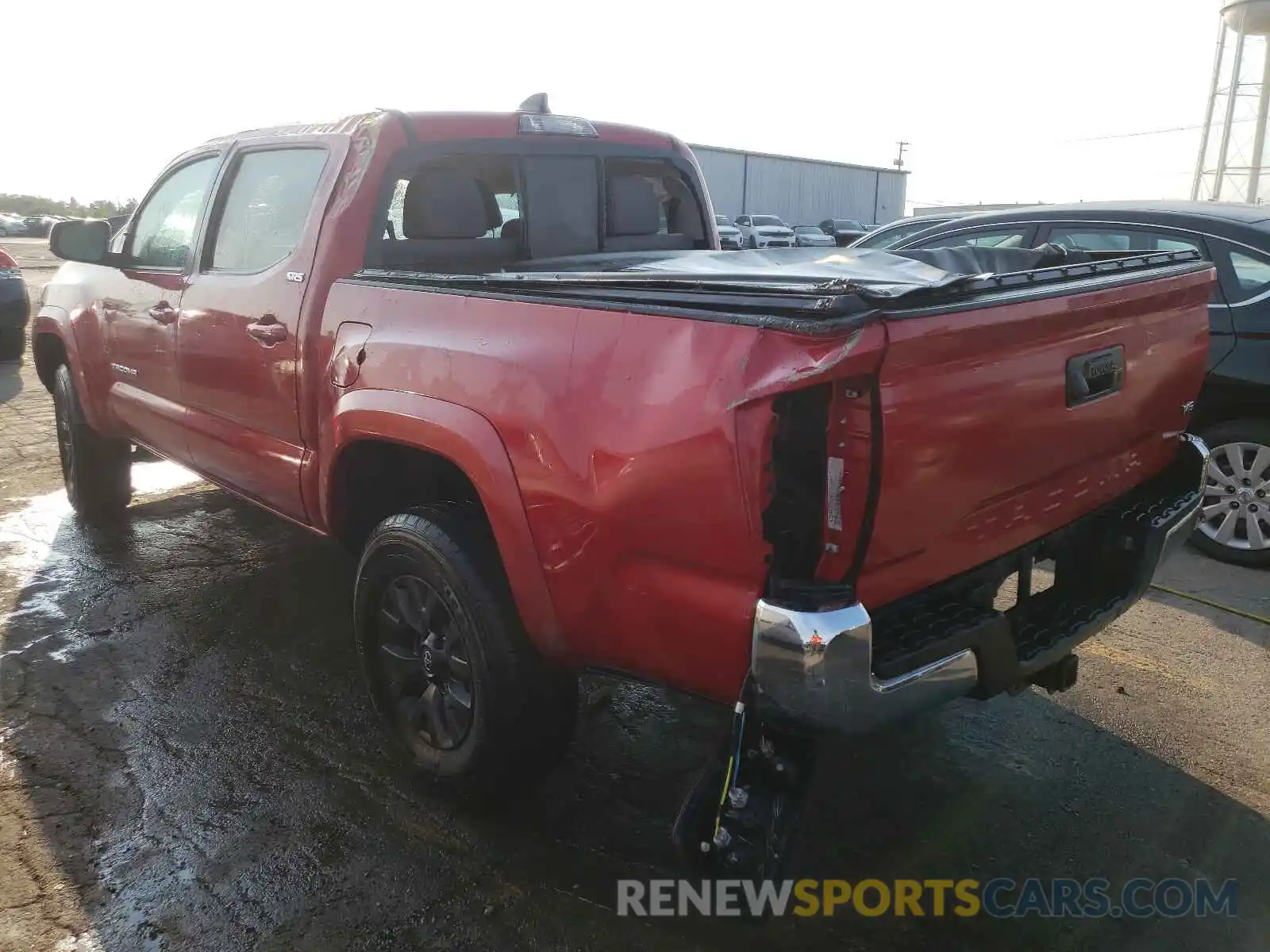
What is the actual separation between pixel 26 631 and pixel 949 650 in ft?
12.9

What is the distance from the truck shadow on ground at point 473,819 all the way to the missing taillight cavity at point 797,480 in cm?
72

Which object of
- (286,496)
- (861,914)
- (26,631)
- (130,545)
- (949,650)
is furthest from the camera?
(130,545)

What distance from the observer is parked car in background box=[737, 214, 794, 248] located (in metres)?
30.3

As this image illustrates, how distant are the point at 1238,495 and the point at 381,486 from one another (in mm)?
4200

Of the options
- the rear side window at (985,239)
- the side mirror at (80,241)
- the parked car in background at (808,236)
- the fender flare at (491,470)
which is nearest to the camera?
the fender flare at (491,470)

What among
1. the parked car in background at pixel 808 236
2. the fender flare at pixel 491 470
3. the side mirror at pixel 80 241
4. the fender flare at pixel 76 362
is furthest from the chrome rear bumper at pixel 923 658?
the parked car in background at pixel 808 236

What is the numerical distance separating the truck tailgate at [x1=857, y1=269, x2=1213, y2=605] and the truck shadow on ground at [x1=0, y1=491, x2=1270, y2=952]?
61 centimetres

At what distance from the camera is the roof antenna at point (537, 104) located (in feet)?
13.0

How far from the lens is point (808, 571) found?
77.0 inches

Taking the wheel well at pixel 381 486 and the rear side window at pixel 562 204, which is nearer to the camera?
the wheel well at pixel 381 486

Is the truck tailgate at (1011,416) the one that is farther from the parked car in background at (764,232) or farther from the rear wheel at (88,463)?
the parked car in background at (764,232)

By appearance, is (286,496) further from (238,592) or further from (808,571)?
(808,571)

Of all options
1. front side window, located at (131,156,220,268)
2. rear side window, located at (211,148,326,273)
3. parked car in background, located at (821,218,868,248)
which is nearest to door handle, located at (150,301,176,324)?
front side window, located at (131,156,220,268)

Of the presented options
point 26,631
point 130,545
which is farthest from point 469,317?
point 130,545
